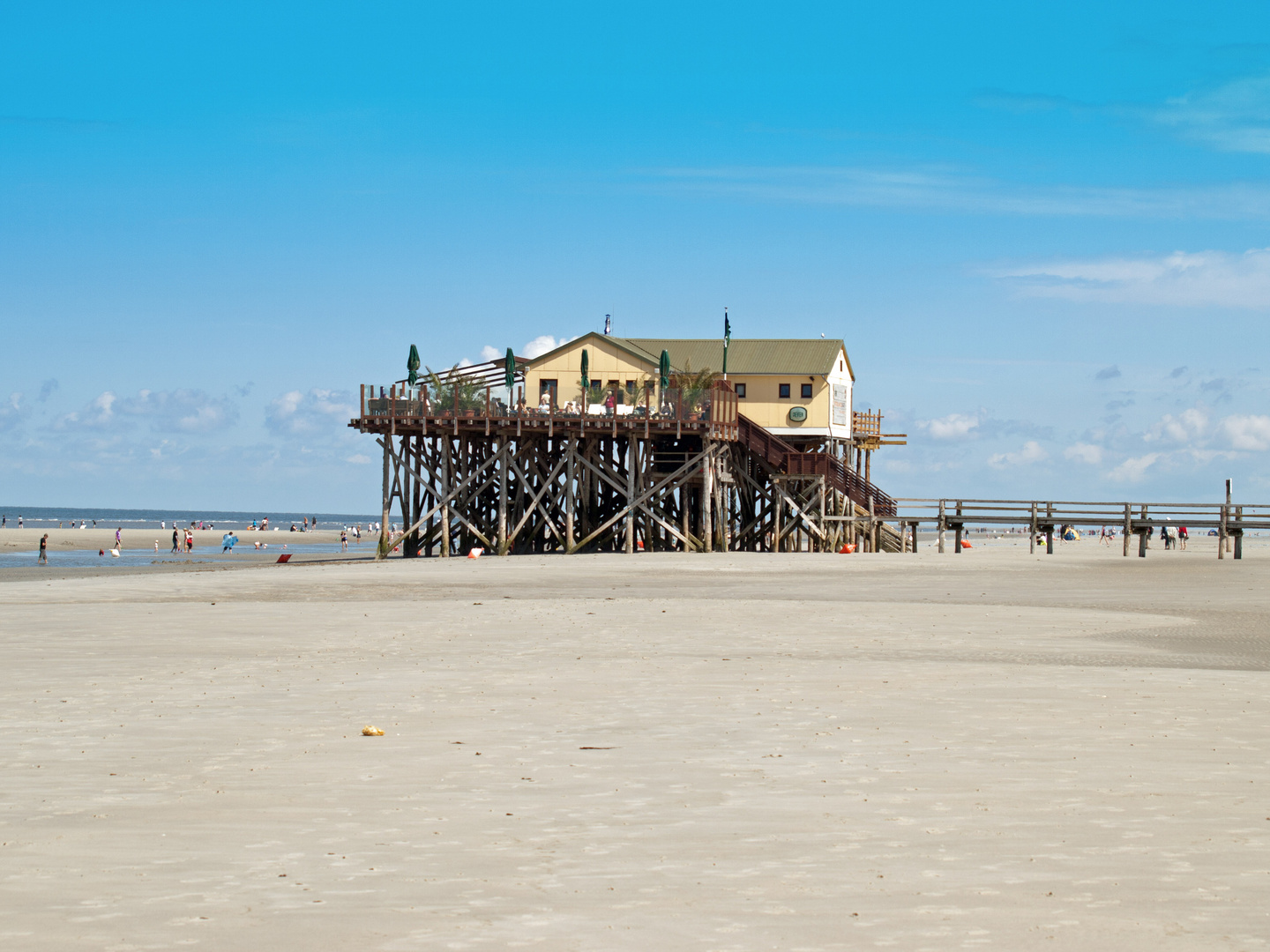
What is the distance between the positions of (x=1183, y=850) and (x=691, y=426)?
37589 millimetres

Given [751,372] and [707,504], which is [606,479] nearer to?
[707,504]

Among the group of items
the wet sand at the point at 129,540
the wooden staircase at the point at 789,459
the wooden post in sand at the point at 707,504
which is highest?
the wooden staircase at the point at 789,459

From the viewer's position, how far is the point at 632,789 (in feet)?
26.4

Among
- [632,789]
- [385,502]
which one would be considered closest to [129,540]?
[385,502]

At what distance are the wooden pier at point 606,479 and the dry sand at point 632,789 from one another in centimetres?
2484

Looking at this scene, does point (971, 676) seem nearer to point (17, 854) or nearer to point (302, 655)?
point (302, 655)

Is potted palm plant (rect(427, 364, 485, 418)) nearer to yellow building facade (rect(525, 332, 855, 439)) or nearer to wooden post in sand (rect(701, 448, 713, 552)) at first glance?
yellow building facade (rect(525, 332, 855, 439))

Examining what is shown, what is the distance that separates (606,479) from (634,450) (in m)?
1.43

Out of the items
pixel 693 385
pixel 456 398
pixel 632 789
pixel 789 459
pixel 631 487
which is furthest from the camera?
pixel 693 385

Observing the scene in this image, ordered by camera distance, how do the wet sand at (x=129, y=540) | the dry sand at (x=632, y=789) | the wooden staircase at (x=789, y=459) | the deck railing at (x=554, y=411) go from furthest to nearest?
the wet sand at (x=129, y=540), the wooden staircase at (x=789, y=459), the deck railing at (x=554, y=411), the dry sand at (x=632, y=789)

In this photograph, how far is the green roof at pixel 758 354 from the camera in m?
50.7

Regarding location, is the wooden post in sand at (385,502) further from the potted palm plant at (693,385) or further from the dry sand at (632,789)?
the dry sand at (632,789)

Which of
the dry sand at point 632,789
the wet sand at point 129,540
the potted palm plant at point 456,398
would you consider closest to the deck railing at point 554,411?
the potted palm plant at point 456,398

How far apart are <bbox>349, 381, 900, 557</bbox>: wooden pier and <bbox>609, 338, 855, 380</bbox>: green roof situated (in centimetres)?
301
